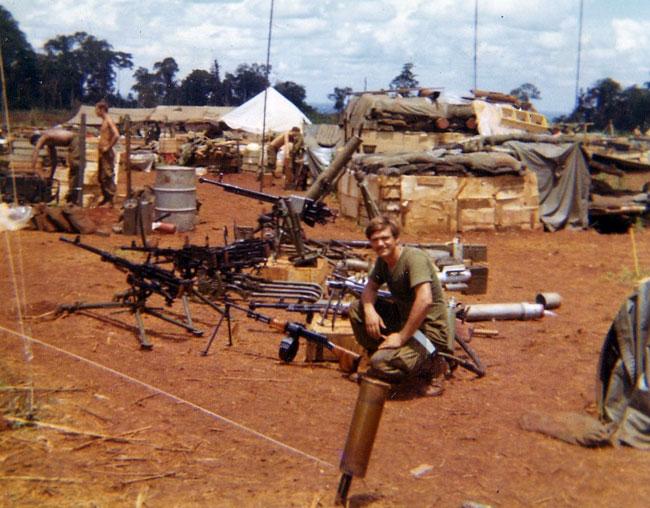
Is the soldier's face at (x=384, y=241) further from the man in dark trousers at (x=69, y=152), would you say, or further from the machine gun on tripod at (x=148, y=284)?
the man in dark trousers at (x=69, y=152)

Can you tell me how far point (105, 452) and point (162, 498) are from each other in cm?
69

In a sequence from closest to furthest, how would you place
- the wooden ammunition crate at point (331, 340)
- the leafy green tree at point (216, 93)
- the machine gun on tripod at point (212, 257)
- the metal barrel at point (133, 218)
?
the wooden ammunition crate at point (331, 340), the machine gun on tripod at point (212, 257), the metal barrel at point (133, 218), the leafy green tree at point (216, 93)

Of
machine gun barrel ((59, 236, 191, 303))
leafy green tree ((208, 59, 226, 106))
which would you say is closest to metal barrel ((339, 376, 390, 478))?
machine gun barrel ((59, 236, 191, 303))

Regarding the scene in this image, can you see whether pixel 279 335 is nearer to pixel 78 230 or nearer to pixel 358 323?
pixel 358 323

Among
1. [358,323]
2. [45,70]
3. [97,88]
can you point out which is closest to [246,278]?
[358,323]

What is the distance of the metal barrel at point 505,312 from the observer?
8.85 m

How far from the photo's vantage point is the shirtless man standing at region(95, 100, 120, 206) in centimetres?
1470

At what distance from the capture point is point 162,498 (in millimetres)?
4129

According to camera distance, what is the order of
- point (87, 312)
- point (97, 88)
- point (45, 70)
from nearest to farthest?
point (87, 312) → point (45, 70) → point (97, 88)

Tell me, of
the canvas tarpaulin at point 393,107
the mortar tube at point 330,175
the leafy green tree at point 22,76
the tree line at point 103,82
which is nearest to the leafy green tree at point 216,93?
the tree line at point 103,82

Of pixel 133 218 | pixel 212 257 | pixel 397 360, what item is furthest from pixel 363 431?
pixel 133 218

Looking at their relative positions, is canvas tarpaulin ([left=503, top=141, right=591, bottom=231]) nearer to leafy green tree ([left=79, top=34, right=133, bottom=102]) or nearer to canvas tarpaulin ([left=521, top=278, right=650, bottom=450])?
canvas tarpaulin ([left=521, top=278, right=650, bottom=450])

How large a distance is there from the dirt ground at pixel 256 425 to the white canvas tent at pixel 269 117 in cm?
2957

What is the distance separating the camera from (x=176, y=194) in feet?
43.5
